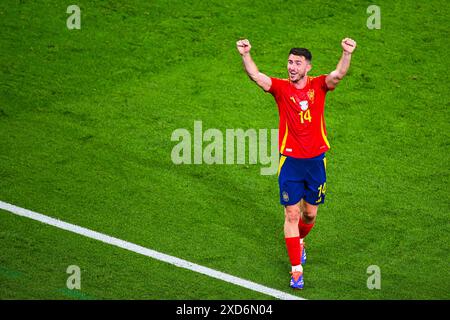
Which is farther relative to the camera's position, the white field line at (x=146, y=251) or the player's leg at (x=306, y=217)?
the player's leg at (x=306, y=217)

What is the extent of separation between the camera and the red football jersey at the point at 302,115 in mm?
8617

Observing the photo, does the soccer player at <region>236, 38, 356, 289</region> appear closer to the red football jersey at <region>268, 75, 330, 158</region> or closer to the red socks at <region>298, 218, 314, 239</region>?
the red football jersey at <region>268, 75, 330, 158</region>

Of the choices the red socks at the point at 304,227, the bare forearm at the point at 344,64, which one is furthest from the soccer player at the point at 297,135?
the red socks at the point at 304,227

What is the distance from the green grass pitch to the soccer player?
60 centimetres

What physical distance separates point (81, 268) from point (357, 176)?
3.60m

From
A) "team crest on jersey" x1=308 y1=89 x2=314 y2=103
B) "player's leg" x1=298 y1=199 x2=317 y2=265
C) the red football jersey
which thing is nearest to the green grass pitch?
"player's leg" x1=298 y1=199 x2=317 y2=265

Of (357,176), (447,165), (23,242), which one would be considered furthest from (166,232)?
(447,165)

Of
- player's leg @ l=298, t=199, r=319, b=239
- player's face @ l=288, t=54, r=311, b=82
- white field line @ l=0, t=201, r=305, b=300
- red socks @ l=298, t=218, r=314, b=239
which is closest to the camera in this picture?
player's face @ l=288, t=54, r=311, b=82

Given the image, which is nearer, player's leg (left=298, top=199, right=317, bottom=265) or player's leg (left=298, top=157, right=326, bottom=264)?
player's leg (left=298, top=157, right=326, bottom=264)

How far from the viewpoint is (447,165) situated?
1094 cm

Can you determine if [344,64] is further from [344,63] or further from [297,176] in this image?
[297,176]

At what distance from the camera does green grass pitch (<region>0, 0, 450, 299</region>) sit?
29.5 ft

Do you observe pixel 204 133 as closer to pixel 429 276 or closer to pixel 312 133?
pixel 312 133

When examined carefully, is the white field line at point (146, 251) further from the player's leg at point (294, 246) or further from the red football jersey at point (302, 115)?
the red football jersey at point (302, 115)
